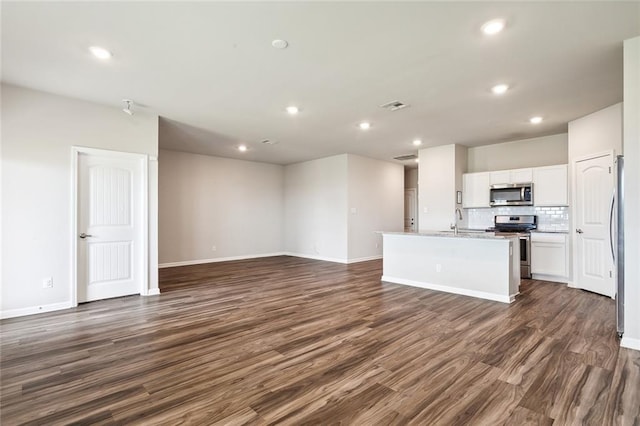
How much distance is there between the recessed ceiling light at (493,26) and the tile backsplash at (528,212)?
466 centimetres

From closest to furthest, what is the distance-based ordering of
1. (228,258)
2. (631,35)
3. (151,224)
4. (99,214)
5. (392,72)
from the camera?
(631,35)
(392,72)
(99,214)
(151,224)
(228,258)

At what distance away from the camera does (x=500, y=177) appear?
21.0 feet

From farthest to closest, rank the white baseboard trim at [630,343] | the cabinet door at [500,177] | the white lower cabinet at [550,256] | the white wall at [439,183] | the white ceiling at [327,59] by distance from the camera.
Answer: the white wall at [439,183] < the cabinet door at [500,177] < the white lower cabinet at [550,256] < the white baseboard trim at [630,343] < the white ceiling at [327,59]

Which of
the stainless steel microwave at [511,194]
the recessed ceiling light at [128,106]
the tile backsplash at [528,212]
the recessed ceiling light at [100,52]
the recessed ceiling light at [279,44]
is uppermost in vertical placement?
the recessed ceiling light at [100,52]

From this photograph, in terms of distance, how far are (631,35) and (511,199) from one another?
383cm

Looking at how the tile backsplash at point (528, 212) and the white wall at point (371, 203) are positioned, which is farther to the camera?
the white wall at point (371, 203)

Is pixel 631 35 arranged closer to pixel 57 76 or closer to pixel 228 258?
pixel 57 76

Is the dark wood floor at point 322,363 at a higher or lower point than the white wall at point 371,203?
lower

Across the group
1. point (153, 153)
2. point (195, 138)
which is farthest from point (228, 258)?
point (153, 153)

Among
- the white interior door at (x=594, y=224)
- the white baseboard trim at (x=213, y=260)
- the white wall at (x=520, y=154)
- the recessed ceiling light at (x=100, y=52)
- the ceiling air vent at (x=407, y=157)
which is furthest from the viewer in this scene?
the ceiling air vent at (x=407, y=157)

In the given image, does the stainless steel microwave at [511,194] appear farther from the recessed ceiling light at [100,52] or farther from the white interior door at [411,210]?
the recessed ceiling light at [100,52]

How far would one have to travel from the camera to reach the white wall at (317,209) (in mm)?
7992

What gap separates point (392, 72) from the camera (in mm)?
3463

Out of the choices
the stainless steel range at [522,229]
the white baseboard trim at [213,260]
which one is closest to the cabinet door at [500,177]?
the stainless steel range at [522,229]
